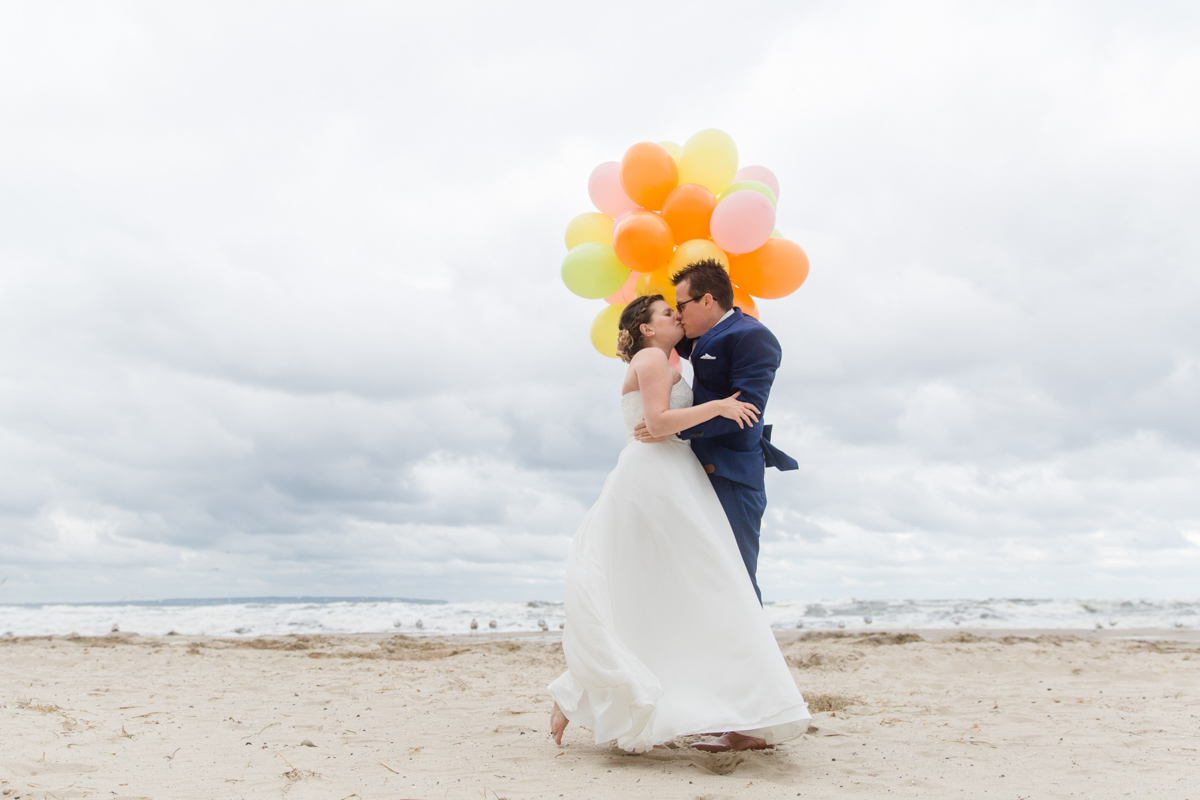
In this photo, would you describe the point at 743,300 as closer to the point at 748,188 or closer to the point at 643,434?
the point at 748,188

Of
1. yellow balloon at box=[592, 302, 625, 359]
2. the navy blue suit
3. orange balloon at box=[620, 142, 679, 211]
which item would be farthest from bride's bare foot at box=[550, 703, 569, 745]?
A: orange balloon at box=[620, 142, 679, 211]

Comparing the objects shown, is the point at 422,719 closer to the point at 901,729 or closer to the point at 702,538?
the point at 702,538

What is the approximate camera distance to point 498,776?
3.19m

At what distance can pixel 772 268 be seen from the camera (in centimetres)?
444

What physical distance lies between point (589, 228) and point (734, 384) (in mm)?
2057

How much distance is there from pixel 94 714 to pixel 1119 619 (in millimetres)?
19311

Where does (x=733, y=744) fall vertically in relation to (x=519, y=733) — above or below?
above

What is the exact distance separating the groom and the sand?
112cm

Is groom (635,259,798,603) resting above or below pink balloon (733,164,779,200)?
below

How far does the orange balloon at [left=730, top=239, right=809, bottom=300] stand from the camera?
14.6 feet

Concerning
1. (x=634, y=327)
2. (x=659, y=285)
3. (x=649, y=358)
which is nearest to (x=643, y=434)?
(x=649, y=358)

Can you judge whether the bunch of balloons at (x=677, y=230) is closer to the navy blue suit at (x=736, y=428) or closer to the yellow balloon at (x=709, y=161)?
the yellow balloon at (x=709, y=161)

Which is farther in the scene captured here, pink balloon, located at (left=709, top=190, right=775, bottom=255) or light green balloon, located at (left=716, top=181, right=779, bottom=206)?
light green balloon, located at (left=716, top=181, right=779, bottom=206)

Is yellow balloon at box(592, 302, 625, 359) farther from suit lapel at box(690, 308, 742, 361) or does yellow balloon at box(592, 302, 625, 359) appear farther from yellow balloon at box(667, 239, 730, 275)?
suit lapel at box(690, 308, 742, 361)
